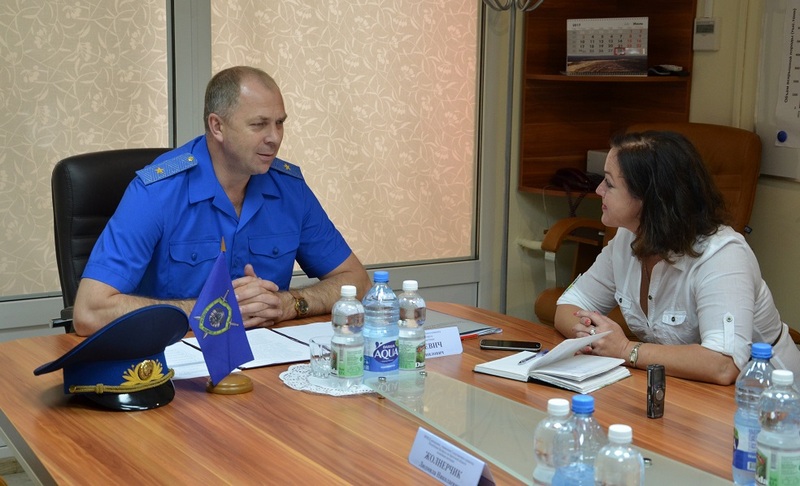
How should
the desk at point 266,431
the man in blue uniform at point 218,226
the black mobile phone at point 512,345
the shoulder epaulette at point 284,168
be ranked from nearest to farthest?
the desk at point 266,431
the black mobile phone at point 512,345
the man in blue uniform at point 218,226
the shoulder epaulette at point 284,168

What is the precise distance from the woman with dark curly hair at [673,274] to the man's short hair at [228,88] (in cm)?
98

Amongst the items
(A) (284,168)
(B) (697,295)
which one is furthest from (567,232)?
(B) (697,295)

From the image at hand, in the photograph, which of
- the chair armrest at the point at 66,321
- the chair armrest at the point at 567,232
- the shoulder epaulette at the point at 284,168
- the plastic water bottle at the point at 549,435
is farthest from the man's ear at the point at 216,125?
the chair armrest at the point at 567,232

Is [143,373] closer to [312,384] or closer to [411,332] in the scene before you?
[312,384]

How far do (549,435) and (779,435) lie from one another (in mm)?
322

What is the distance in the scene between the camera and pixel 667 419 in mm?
1862

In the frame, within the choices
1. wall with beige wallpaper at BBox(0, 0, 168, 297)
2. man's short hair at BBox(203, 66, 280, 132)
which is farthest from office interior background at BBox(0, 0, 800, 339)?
man's short hair at BBox(203, 66, 280, 132)

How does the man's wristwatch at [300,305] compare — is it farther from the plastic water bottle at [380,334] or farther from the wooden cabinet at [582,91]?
the wooden cabinet at [582,91]

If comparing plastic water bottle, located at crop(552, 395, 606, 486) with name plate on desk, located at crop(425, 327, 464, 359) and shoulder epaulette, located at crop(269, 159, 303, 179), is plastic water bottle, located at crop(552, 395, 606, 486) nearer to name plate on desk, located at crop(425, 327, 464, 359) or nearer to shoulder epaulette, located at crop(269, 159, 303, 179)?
name plate on desk, located at crop(425, 327, 464, 359)

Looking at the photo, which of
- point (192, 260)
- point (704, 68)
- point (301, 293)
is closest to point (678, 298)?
point (301, 293)

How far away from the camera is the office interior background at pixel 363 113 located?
3.47m

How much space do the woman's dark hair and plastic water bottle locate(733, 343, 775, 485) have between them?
0.75 meters

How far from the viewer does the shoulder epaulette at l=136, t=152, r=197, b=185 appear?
8.42ft

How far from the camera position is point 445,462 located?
1490 millimetres
